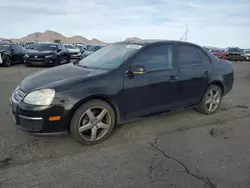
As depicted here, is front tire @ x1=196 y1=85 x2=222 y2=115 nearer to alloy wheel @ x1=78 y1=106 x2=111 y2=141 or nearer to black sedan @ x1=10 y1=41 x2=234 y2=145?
black sedan @ x1=10 y1=41 x2=234 y2=145

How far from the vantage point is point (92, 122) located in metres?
3.84

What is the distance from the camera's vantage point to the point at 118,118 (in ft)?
13.5

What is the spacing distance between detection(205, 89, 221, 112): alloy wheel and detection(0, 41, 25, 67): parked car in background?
1269cm

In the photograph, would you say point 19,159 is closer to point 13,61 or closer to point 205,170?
point 205,170

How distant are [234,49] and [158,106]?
31.0 metres

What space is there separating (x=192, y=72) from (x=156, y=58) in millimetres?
898

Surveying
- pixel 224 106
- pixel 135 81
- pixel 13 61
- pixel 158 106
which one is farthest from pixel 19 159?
pixel 13 61

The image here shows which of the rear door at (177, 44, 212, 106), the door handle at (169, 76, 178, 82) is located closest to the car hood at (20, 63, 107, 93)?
the door handle at (169, 76, 178, 82)

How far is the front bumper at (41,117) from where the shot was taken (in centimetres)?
349

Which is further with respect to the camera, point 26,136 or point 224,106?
point 224,106

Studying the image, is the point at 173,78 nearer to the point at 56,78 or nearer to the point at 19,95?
the point at 56,78

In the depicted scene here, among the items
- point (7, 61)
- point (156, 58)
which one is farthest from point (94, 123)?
point (7, 61)

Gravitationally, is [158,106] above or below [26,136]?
above

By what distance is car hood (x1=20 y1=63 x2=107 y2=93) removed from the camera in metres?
3.70
